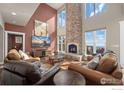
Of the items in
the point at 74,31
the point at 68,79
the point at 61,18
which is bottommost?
the point at 68,79

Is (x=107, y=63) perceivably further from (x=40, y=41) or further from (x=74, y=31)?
(x=40, y=41)

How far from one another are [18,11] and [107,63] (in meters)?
0.85

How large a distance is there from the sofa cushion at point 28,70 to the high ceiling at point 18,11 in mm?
351

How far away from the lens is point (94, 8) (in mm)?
1382

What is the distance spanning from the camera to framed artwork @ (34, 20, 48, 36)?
56.6 inches

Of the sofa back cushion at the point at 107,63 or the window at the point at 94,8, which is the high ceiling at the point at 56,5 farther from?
the sofa back cushion at the point at 107,63

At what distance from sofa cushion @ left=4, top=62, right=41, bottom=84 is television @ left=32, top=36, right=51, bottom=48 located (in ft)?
0.69

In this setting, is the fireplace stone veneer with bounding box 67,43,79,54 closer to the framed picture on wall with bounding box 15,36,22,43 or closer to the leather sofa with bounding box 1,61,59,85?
the leather sofa with bounding box 1,61,59,85

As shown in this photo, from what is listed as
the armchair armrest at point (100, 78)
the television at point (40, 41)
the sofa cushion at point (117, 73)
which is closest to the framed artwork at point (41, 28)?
the television at point (40, 41)

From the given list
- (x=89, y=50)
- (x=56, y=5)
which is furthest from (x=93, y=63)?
(x=56, y=5)

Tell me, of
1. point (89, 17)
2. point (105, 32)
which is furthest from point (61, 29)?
point (105, 32)

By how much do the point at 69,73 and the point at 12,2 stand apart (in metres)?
0.75

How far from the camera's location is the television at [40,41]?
1439 mm

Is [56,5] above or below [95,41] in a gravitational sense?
above
